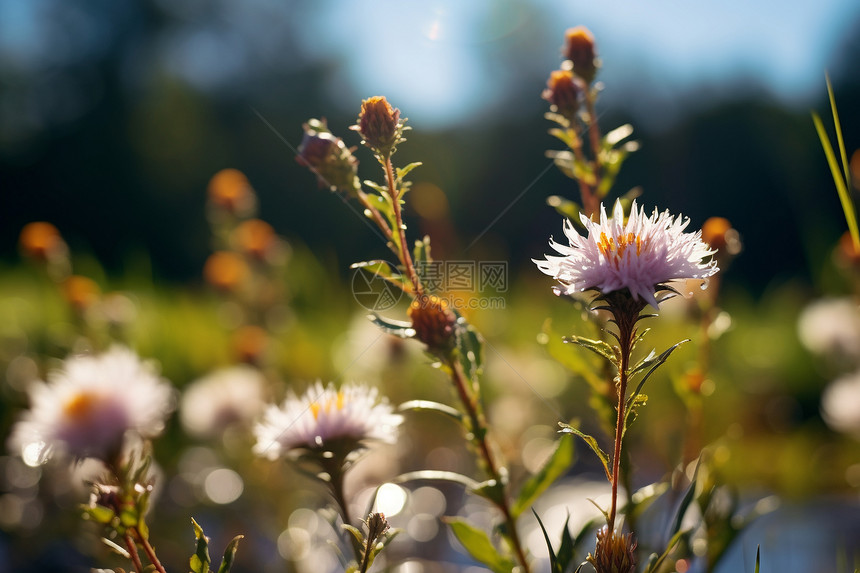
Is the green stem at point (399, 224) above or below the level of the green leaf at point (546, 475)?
above

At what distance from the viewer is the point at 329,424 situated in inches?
19.4

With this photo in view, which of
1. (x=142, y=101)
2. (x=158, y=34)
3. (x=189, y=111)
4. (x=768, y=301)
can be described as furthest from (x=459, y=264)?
(x=158, y=34)

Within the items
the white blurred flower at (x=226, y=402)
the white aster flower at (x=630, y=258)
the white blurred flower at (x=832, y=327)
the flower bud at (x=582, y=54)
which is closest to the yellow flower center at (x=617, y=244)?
the white aster flower at (x=630, y=258)

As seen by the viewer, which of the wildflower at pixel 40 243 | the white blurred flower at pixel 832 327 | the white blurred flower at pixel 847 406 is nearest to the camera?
the white blurred flower at pixel 847 406

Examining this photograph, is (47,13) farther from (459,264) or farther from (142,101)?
(459,264)

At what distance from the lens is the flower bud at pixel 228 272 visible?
131 cm

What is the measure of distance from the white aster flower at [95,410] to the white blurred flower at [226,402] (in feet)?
1.55

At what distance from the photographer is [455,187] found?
336 cm

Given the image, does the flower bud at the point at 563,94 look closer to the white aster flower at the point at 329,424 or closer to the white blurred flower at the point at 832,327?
the white aster flower at the point at 329,424

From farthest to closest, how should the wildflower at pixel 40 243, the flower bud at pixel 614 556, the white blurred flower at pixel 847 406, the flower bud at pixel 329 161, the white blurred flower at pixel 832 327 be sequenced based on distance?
the white blurred flower at pixel 832 327 → the wildflower at pixel 40 243 → the white blurred flower at pixel 847 406 → the flower bud at pixel 329 161 → the flower bud at pixel 614 556

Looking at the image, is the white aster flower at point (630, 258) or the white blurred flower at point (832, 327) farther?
the white blurred flower at point (832, 327)

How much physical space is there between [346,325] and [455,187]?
169 centimetres

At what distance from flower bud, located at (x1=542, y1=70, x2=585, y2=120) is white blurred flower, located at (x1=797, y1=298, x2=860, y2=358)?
0.93m

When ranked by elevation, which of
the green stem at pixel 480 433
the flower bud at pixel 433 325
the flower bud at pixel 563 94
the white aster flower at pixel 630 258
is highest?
the flower bud at pixel 563 94
